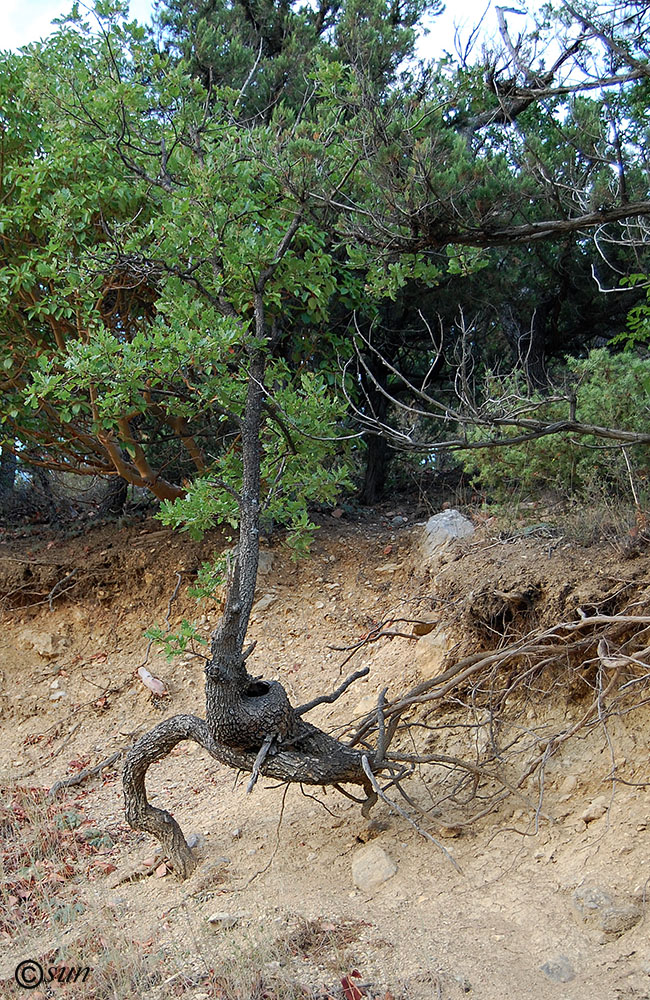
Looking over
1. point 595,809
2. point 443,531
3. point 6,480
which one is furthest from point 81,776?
point 6,480

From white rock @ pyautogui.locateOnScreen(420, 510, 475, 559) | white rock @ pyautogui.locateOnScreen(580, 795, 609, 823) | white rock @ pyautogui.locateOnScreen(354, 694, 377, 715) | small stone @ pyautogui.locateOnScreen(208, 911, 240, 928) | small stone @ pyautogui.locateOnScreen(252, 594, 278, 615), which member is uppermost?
white rock @ pyautogui.locateOnScreen(420, 510, 475, 559)

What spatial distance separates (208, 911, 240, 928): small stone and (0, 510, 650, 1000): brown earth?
1 cm

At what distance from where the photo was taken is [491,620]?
4883 millimetres

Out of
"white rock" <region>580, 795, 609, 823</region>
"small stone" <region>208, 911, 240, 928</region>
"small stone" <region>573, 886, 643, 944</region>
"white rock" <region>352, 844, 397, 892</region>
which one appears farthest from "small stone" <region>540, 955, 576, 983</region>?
"small stone" <region>208, 911, 240, 928</region>

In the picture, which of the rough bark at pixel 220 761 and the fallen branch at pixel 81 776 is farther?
the fallen branch at pixel 81 776

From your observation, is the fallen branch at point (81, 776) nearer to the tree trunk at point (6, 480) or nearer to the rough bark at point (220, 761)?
the rough bark at point (220, 761)

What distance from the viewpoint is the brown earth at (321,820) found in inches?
137

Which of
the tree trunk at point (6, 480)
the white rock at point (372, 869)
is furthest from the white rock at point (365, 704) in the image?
the tree trunk at point (6, 480)

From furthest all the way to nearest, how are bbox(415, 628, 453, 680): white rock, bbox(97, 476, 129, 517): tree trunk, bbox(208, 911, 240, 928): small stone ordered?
bbox(97, 476, 129, 517): tree trunk, bbox(415, 628, 453, 680): white rock, bbox(208, 911, 240, 928): small stone

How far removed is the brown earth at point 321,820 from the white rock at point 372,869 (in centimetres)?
5

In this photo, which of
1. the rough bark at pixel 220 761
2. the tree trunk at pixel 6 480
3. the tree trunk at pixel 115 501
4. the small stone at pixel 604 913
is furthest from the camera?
the tree trunk at pixel 6 480

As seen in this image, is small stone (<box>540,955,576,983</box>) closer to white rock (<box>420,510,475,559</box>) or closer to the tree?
the tree

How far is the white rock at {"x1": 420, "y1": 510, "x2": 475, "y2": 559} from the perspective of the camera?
6.54m

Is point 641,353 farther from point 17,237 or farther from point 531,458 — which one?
point 17,237
